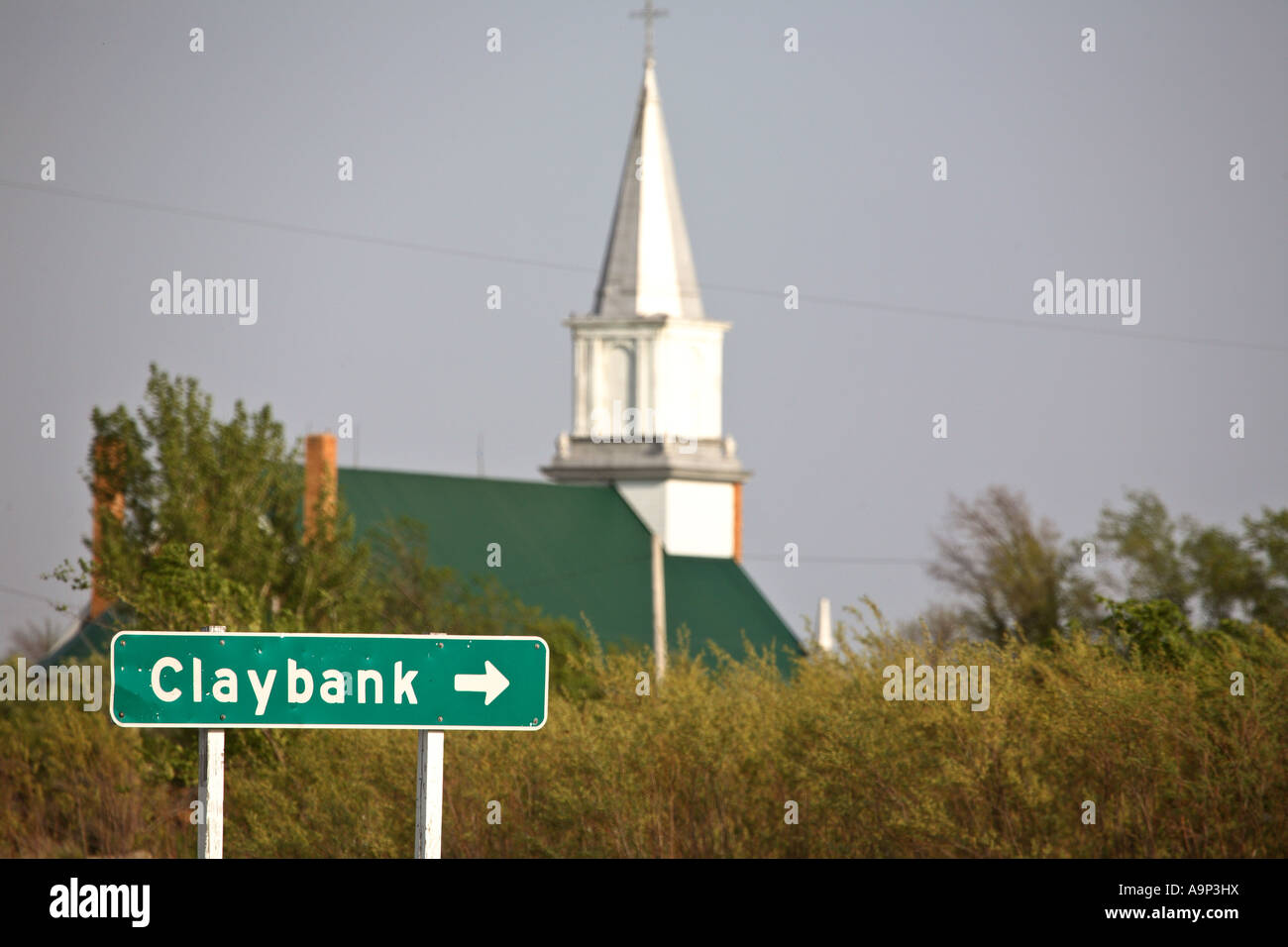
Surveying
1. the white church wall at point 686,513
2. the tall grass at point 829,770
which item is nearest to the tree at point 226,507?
the tall grass at point 829,770

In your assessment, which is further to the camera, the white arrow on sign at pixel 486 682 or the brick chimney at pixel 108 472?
the brick chimney at pixel 108 472

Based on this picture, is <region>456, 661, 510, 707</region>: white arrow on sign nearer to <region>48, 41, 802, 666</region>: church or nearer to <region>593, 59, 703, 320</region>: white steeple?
<region>48, 41, 802, 666</region>: church

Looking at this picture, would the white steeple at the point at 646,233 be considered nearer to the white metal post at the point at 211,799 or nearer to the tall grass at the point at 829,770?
the tall grass at the point at 829,770

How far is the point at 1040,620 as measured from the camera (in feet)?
208

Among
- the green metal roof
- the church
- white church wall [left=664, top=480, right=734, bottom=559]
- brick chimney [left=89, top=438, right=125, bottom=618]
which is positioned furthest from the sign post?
white church wall [left=664, top=480, right=734, bottom=559]

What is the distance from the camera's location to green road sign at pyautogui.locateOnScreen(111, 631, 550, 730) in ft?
35.4

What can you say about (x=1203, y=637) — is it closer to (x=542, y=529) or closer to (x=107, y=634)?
(x=107, y=634)

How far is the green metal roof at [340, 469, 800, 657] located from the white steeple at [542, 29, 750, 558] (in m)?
3.15

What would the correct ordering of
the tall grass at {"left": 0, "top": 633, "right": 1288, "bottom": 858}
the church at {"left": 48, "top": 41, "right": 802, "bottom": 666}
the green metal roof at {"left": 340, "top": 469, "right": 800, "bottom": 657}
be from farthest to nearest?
the church at {"left": 48, "top": 41, "right": 802, "bottom": 666}, the green metal roof at {"left": 340, "top": 469, "right": 800, "bottom": 657}, the tall grass at {"left": 0, "top": 633, "right": 1288, "bottom": 858}

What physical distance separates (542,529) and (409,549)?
13.6 meters

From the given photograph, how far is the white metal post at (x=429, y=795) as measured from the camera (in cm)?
1063
